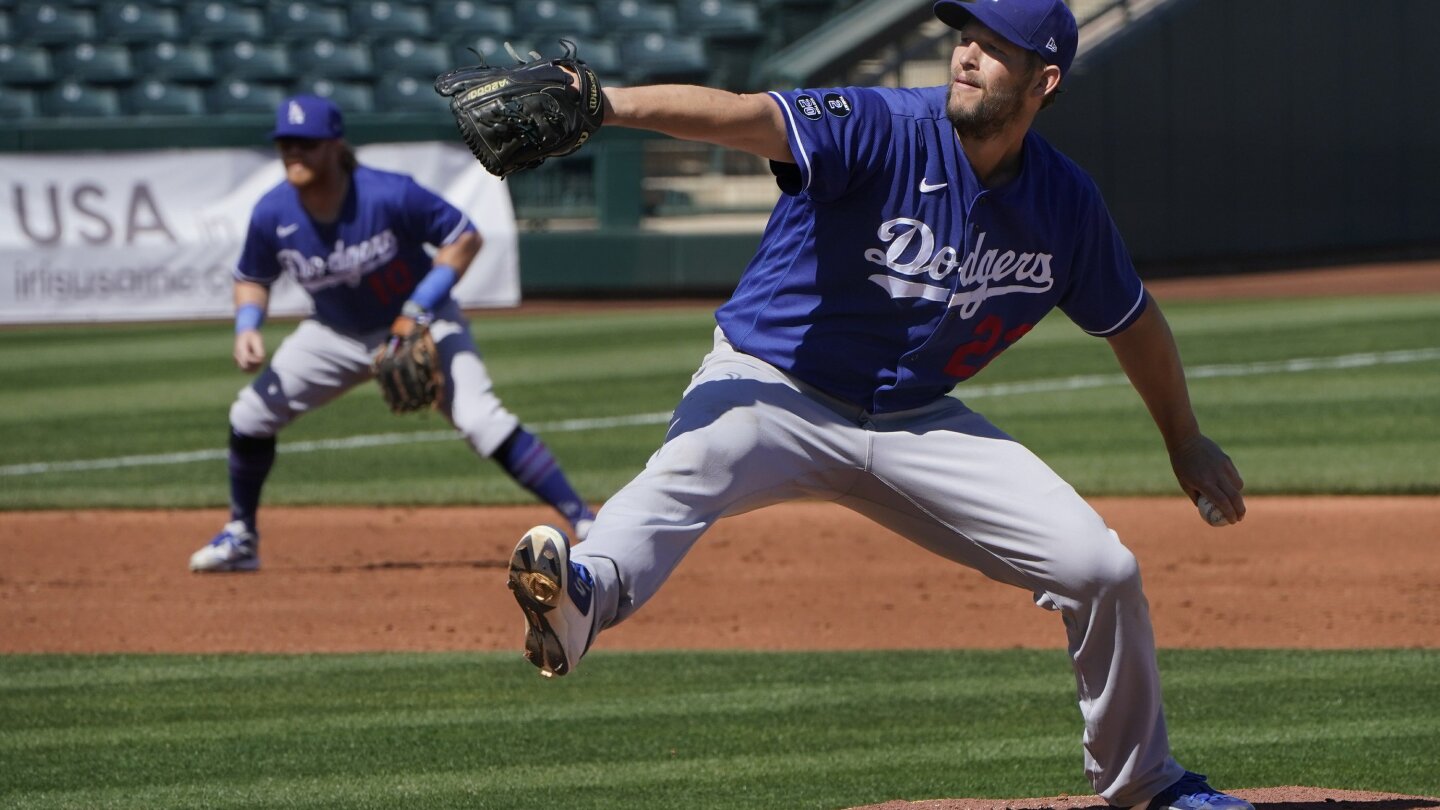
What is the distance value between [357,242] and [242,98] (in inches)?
495

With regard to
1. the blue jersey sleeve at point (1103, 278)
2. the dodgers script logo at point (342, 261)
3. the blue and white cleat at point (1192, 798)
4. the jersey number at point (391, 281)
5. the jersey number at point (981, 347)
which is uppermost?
the blue jersey sleeve at point (1103, 278)

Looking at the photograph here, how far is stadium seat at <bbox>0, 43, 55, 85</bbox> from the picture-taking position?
19250 millimetres

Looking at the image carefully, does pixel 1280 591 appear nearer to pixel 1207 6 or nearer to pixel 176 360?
pixel 176 360

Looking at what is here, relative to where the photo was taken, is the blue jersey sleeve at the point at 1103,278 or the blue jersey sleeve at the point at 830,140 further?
the blue jersey sleeve at the point at 1103,278

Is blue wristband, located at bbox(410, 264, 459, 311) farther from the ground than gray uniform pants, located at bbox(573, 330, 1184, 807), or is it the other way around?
gray uniform pants, located at bbox(573, 330, 1184, 807)

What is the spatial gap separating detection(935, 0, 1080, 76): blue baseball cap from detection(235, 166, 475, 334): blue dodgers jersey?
3.97 metres

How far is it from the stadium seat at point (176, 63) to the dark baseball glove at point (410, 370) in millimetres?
13947

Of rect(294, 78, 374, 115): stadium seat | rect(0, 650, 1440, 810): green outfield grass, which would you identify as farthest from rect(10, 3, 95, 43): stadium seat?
rect(0, 650, 1440, 810): green outfield grass

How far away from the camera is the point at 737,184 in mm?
17094

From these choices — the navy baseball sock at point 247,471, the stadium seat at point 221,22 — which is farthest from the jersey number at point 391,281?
the stadium seat at point 221,22

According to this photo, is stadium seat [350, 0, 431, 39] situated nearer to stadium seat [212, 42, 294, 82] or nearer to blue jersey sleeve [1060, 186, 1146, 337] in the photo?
stadium seat [212, 42, 294, 82]

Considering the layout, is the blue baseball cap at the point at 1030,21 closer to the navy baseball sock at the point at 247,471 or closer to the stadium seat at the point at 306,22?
the navy baseball sock at the point at 247,471

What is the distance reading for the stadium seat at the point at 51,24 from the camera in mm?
19828

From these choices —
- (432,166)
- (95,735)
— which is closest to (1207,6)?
(432,166)
